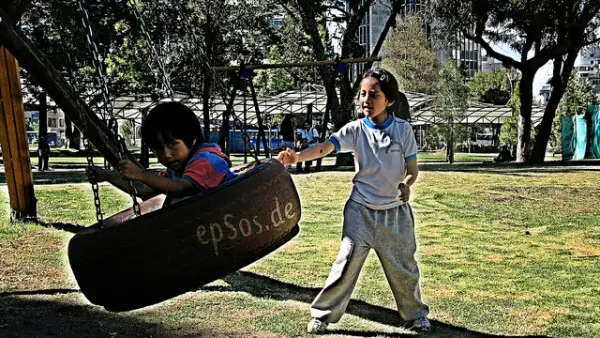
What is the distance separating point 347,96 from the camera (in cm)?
2539

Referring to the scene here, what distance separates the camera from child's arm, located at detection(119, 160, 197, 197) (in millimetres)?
3457

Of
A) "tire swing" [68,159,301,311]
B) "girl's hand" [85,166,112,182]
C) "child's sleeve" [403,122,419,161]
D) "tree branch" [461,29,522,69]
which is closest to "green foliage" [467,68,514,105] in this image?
"tree branch" [461,29,522,69]

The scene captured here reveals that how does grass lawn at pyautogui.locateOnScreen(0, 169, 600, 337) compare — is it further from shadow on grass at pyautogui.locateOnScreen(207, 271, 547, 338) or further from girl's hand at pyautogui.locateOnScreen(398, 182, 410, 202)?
girl's hand at pyautogui.locateOnScreen(398, 182, 410, 202)

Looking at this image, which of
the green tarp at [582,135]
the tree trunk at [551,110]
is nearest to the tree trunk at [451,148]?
the tree trunk at [551,110]

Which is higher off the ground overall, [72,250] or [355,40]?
[355,40]

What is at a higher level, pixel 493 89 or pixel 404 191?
pixel 493 89

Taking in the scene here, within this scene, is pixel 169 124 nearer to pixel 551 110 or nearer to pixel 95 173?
pixel 95 173

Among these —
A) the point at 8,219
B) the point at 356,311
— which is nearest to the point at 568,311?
the point at 356,311

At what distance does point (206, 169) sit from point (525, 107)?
989 inches

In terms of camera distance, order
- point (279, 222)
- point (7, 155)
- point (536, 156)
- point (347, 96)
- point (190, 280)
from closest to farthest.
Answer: point (190, 280) < point (279, 222) < point (7, 155) < point (347, 96) < point (536, 156)

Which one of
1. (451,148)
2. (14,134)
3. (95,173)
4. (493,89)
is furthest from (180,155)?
(493,89)

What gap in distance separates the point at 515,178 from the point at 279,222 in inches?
543

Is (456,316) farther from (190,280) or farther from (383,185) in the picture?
(190,280)

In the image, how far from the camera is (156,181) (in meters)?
3.54
